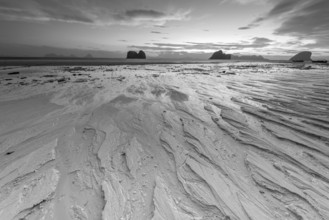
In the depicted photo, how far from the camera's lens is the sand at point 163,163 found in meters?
2.59

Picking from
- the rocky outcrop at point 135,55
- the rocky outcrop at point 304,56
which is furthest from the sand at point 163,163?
the rocky outcrop at point 304,56

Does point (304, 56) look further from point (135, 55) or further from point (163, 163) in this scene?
point (163, 163)

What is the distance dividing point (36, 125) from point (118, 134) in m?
2.69

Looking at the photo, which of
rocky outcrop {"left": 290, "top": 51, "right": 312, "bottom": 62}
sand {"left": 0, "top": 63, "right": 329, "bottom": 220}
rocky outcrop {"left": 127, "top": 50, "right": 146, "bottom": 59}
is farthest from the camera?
rocky outcrop {"left": 290, "top": 51, "right": 312, "bottom": 62}

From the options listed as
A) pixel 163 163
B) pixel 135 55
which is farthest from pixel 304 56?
pixel 163 163

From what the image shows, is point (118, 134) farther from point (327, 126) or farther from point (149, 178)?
point (327, 126)

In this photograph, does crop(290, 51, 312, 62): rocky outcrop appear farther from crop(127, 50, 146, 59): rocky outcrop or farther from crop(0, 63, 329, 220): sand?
crop(0, 63, 329, 220): sand

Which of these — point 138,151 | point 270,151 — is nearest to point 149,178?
point 138,151

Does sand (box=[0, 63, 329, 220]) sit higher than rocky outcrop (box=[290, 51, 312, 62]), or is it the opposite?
rocky outcrop (box=[290, 51, 312, 62])

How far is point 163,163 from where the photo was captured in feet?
→ 11.9

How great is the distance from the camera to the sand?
259 cm

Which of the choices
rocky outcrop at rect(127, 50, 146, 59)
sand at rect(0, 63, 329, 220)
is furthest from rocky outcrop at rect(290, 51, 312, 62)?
sand at rect(0, 63, 329, 220)

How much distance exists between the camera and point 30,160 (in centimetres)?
365

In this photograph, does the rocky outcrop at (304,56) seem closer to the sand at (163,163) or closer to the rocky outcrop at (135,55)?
the rocky outcrop at (135,55)
